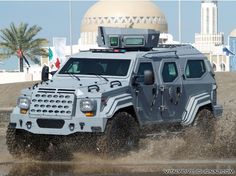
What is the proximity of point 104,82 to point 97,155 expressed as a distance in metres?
1.33

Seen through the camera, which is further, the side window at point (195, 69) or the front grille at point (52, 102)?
the side window at point (195, 69)

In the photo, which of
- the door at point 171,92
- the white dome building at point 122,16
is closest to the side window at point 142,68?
the door at point 171,92

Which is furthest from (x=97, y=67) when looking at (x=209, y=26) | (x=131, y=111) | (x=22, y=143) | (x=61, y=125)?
(x=209, y=26)

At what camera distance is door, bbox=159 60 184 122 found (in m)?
14.7

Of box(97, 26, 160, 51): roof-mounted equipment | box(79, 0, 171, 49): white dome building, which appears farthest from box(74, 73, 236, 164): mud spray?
box(79, 0, 171, 49): white dome building

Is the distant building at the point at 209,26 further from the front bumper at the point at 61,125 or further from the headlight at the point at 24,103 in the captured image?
the front bumper at the point at 61,125

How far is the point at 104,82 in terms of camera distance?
44.9 feet

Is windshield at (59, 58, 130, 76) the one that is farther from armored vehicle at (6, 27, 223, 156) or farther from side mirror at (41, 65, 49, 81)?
side mirror at (41, 65, 49, 81)

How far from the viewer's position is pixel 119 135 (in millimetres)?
13273

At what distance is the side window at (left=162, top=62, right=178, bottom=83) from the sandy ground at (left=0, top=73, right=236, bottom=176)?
0.96 m

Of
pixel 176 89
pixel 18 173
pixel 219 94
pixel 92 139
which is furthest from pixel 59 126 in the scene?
pixel 219 94

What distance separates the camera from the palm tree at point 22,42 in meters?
84.9

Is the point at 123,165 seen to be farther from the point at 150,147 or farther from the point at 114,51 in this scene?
the point at 114,51

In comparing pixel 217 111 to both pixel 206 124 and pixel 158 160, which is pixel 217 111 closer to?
pixel 206 124
